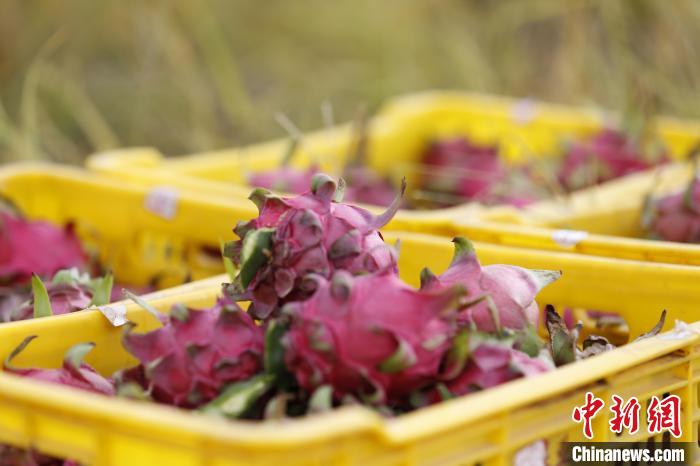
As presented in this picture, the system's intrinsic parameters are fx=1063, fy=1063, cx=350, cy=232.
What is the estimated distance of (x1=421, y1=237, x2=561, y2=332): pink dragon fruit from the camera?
0.85 meters

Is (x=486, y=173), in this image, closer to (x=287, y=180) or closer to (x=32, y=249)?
(x=287, y=180)

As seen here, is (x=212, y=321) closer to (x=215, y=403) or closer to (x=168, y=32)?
(x=215, y=403)

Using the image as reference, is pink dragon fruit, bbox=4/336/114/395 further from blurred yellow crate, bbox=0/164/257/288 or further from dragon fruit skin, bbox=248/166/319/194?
dragon fruit skin, bbox=248/166/319/194

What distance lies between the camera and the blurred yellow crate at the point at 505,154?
3.92ft

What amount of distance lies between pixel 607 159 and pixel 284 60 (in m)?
1.65

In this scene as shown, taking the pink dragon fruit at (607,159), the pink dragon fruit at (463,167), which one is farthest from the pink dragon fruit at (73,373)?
the pink dragon fruit at (607,159)

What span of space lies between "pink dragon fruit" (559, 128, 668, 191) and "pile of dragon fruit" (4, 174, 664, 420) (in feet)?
3.21

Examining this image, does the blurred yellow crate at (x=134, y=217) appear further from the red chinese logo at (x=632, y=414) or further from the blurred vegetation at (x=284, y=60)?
the red chinese logo at (x=632, y=414)

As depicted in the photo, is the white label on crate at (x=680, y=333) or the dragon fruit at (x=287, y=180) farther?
the dragon fruit at (x=287, y=180)

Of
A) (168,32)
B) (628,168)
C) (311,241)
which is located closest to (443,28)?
(168,32)

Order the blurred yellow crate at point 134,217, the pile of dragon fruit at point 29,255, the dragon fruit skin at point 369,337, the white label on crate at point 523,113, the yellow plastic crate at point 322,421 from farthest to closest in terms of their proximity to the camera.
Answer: the white label on crate at point 523,113
the blurred yellow crate at point 134,217
the pile of dragon fruit at point 29,255
the dragon fruit skin at point 369,337
the yellow plastic crate at point 322,421

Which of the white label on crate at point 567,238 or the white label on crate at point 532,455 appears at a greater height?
the white label on crate at point 567,238

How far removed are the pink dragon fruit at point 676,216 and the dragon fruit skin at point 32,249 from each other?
76cm

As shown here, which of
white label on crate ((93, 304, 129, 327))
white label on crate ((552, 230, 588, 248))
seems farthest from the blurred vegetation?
white label on crate ((93, 304, 129, 327))
